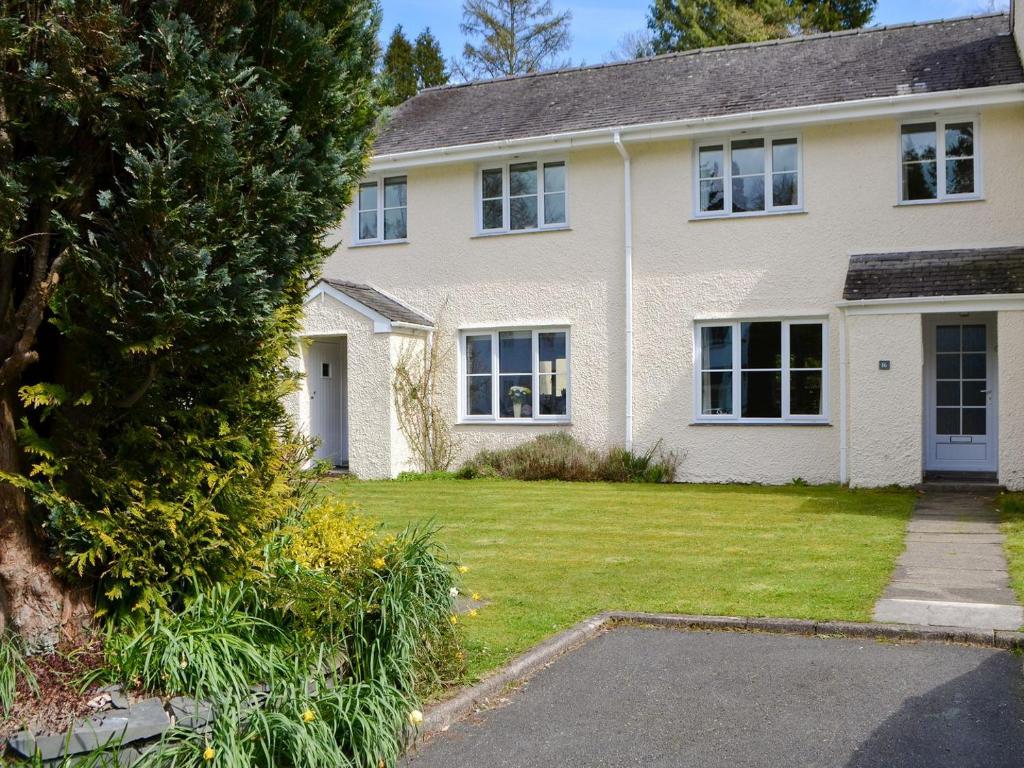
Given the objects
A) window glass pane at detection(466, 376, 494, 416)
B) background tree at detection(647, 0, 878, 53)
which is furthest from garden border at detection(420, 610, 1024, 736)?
background tree at detection(647, 0, 878, 53)

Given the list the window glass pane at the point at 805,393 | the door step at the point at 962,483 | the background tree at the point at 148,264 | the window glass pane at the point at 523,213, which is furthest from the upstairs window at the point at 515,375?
the background tree at the point at 148,264

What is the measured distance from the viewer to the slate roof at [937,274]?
Result: 13.6 m

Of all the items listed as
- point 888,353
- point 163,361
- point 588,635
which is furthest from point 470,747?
point 888,353

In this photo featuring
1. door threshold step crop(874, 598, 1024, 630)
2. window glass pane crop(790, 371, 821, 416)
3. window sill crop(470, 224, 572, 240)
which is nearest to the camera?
door threshold step crop(874, 598, 1024, 630)

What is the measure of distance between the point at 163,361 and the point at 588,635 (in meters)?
3.23

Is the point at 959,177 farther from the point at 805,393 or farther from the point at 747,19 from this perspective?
the point at 747,19

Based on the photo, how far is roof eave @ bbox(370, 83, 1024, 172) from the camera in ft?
47.1

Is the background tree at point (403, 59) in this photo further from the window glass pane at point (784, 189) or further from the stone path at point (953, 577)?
the stone path at point (953, 577)

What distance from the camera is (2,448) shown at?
4.71 m

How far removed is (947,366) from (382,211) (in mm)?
10364

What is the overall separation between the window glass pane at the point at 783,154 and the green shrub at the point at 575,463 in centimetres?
495

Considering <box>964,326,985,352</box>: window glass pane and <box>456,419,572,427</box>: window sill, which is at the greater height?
<box>964,326,985,352</box>: window glass pane

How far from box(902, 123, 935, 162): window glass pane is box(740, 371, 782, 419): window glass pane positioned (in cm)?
398

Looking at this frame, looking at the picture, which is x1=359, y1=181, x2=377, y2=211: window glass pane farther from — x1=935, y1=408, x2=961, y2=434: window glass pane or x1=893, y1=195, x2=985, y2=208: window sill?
x1=935, y1=408, x2=961, y2=434: window glass pane
